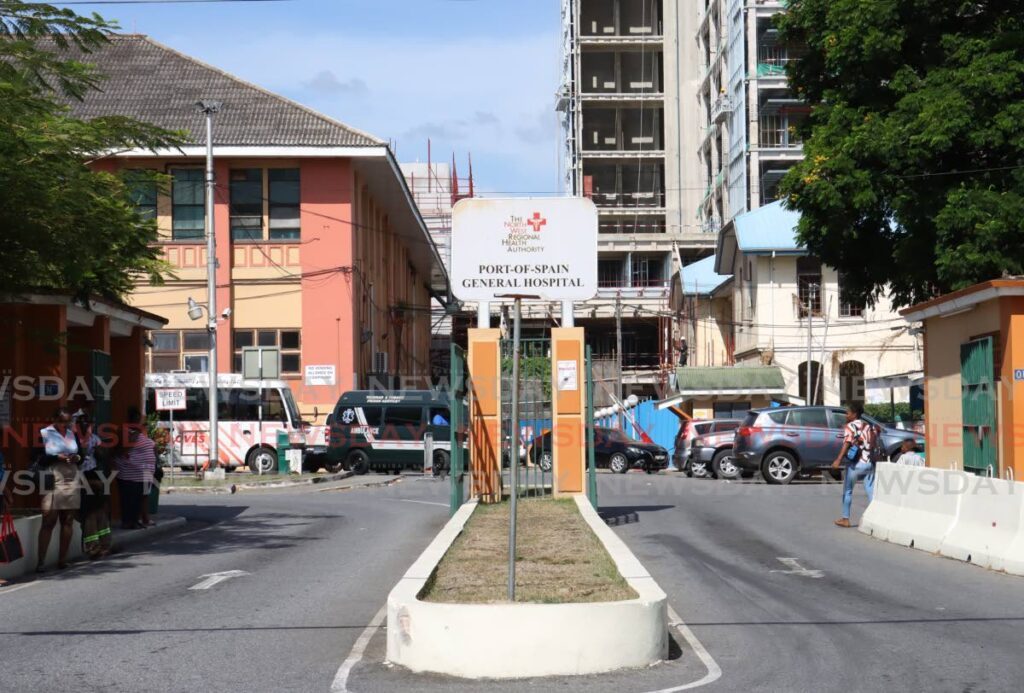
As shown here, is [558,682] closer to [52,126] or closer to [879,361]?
→ [52,126]

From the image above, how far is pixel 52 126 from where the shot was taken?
15734mm

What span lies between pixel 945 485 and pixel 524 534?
203 inches

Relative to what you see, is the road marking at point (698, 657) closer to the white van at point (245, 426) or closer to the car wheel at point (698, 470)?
the car wheel at point (698, 470)

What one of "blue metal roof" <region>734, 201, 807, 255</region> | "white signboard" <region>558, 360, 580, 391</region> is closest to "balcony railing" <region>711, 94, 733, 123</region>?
"blue metal roof" <region>734, 201, 807, 255</region>

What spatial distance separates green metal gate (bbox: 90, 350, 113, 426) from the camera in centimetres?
1866

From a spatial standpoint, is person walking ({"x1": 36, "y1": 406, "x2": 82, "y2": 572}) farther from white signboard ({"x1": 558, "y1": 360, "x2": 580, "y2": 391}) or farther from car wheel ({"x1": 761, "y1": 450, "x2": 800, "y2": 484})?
car wheel ({"x1": 761, "y1": 450, "x2": 800, "y2": 484})

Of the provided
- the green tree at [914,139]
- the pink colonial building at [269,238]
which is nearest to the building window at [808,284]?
the pink colonial building at [269,238]

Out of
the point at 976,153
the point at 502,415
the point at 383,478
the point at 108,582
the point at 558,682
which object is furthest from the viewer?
the point at 383,478

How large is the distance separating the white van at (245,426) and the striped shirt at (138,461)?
1717 centimetres

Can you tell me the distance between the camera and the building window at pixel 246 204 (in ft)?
129

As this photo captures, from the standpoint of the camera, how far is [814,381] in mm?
50875

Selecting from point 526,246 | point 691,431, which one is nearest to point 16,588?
point 526,246

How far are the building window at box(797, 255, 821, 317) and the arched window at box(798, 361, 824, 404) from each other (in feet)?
7.21

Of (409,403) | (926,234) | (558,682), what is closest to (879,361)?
(409,403)
